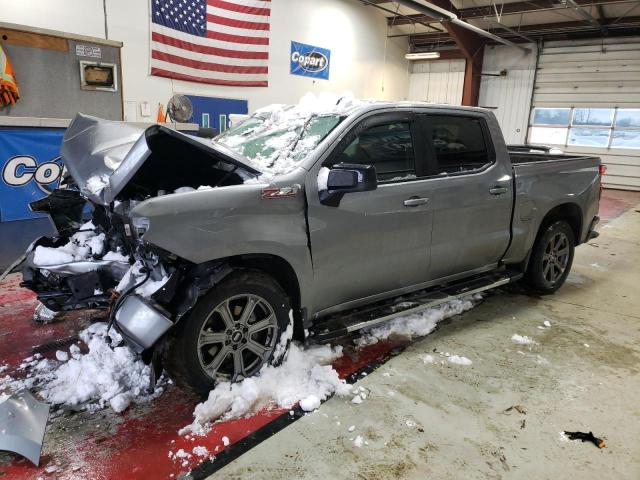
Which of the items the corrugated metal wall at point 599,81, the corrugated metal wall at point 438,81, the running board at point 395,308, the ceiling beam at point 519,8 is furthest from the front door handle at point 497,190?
the corrugated metal wall at point 438,81

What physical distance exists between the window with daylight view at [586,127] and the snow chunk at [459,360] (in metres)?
15.4

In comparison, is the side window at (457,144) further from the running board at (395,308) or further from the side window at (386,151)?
the running board at (395,308)

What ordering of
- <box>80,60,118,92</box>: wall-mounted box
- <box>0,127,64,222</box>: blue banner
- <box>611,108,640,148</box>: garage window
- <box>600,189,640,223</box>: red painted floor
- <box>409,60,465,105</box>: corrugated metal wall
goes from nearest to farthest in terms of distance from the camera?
<box>0,127,64,222</box>: blue banner
<box>80,60,118,92</box>: wall-mounted box
<box>600,189,640,223</box>: red painted floor
<box>611,108,640,148</box>: garage window
<box>409,60,465,105</box>: corrugated metal wall

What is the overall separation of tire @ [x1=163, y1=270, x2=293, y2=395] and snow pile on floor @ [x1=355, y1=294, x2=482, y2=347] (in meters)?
0.88

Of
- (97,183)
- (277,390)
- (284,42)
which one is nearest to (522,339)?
(277,390)

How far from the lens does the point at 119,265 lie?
268cm

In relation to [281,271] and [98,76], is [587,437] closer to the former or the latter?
[281,271]

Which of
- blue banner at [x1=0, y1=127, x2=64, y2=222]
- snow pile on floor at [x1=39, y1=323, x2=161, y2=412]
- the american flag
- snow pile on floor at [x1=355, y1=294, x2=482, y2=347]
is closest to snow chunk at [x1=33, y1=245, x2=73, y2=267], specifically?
snow pile on floor at [x1=39, y1=323, x2=161, y2=412]

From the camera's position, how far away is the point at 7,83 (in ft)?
18.7

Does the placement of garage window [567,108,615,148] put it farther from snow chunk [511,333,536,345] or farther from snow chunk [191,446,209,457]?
snow chunk [191,446,209,457]

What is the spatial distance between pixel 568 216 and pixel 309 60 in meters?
11.3

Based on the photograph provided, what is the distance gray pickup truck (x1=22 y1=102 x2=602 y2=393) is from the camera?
242 centimetres

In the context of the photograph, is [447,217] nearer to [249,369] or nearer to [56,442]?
[249,369]

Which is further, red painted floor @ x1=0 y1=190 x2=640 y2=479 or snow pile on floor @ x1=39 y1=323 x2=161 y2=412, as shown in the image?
snow pile on floor @ x1=39 y1=323 x2=161 y2=412
